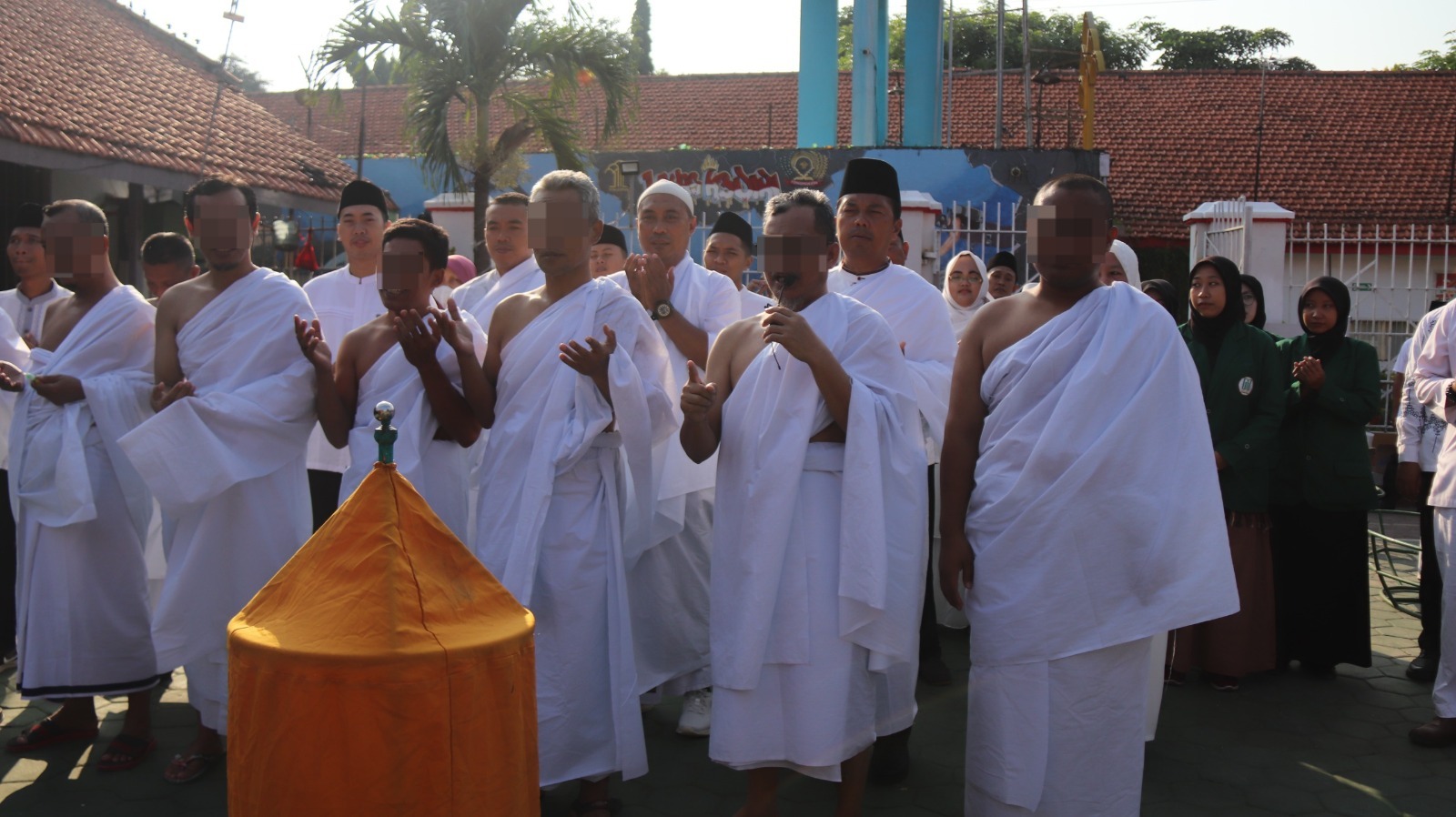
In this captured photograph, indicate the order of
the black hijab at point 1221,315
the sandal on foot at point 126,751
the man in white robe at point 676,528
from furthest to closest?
the black hijab at point 1221,315
the man in white robe at point 676,528
the sandal on foot at point 126,751

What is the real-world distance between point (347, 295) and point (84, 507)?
1.77 meters

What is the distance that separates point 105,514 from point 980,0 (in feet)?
141

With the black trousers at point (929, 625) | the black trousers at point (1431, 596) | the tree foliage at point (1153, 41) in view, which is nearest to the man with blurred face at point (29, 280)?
the black trousers at point (929, 625)

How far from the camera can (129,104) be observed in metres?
14.1

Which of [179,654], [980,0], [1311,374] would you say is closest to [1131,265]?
[1311,374]

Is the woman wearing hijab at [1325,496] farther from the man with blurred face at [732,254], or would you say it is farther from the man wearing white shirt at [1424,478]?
the man with blurred face at [732,254]

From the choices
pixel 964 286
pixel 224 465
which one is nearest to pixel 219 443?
pixel 224 465

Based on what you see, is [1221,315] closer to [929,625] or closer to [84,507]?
[929,625]

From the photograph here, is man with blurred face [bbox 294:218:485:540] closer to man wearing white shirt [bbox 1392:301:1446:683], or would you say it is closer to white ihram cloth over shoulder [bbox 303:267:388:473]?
white ihram cloth over shoulder [bbox 303:267:388:473]

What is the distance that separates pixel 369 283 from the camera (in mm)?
6176

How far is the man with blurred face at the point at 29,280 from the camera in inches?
244

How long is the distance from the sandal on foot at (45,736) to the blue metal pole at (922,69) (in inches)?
632

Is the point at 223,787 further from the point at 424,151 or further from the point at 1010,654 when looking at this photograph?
the point at 424,151

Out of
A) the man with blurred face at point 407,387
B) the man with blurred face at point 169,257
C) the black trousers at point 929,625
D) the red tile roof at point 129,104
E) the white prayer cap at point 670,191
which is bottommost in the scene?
the black trousers at point 929,625
